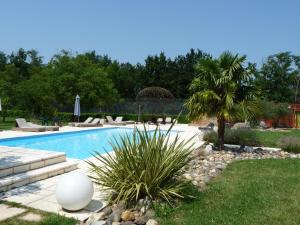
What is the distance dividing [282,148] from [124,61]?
4296cm

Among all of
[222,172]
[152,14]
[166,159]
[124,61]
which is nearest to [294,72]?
[124,61]

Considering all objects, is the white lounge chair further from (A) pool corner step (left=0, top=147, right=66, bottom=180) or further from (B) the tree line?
(A) pool corner step (left=0, top=147, right=66, bottom=180)

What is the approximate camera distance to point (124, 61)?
53.3 meters

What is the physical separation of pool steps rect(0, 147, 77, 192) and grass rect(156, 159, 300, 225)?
3.27 m

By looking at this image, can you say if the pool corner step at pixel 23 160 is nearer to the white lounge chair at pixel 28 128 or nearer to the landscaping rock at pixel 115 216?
the landscaping rock at pixel 115 216

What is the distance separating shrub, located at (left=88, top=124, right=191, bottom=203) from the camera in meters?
5.45

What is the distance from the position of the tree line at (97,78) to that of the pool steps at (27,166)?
24.0 ft

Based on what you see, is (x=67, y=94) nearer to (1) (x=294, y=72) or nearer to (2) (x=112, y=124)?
(2) (x=112, y=124)

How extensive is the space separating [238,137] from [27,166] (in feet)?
28.6

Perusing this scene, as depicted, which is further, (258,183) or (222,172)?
(222,172)

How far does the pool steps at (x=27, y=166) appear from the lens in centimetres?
664

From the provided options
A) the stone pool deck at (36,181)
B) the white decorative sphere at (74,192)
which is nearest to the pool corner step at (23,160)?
the stone pool deck at (36,181)

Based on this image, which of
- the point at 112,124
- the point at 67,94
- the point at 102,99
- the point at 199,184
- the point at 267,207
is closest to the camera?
the point at 267,207

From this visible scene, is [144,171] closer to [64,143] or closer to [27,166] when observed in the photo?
[27,166]
